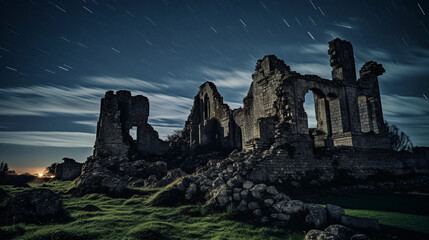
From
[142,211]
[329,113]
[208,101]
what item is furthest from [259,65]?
[142,211]

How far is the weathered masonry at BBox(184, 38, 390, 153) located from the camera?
13172mm

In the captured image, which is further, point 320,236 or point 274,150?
point 274,150

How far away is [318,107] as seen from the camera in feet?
57.2

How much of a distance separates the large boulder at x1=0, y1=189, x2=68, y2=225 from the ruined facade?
14.9 m

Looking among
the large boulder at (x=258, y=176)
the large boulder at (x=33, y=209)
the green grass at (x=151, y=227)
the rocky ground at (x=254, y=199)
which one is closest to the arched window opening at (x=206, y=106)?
the rocky ground at (x=254, y=199)

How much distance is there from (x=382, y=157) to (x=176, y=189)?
40.3 feet

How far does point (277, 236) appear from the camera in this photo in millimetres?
5363

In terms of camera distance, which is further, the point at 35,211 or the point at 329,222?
the point at 35,211

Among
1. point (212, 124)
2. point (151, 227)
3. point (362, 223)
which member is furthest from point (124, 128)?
point (362, 223)

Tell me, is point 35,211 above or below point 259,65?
below

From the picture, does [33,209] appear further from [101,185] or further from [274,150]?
[274,150]

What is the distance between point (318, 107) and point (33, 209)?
16793 millimetres

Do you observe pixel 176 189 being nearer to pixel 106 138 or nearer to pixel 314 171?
pixel 314 171

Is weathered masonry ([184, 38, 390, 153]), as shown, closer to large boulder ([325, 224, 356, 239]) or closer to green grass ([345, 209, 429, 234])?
green grass ([345, 209, 429, 234])
